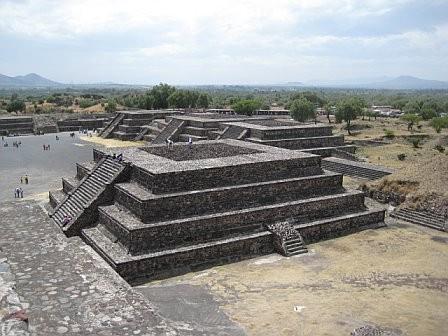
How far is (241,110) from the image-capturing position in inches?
1789

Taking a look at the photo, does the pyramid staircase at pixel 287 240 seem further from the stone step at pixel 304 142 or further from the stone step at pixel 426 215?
the stone step at pixel 304 142

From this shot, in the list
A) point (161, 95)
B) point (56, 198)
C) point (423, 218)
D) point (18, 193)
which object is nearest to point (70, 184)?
point (56, 198)

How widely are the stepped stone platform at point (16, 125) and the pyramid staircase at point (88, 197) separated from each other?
3320 cm

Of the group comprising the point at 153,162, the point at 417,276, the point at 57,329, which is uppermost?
the point at 153,162

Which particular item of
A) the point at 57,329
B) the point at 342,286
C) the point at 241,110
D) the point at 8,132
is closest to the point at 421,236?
the point at 342,286

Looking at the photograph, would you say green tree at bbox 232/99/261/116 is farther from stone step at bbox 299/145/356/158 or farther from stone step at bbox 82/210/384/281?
stone step at bbox 82/210/384/281

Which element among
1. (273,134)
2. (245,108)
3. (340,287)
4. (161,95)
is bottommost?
(340,287)

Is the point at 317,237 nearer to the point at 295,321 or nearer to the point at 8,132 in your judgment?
the point at 295,321

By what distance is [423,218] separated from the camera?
14.6 m

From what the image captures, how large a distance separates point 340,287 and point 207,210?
3.78 meters

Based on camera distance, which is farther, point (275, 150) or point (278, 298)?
point (275, 150)

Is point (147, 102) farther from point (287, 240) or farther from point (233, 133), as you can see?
point (287, 240)

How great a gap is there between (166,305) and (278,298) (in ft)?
7.36

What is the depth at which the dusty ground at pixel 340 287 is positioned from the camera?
27.3 feet
